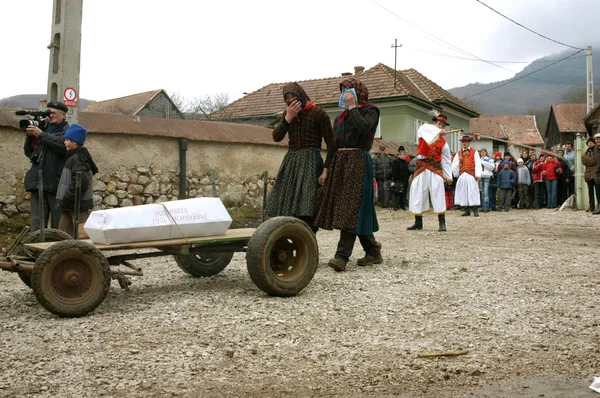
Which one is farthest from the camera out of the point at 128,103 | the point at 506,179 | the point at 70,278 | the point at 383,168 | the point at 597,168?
the point at 128,103

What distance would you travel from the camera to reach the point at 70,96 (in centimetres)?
876

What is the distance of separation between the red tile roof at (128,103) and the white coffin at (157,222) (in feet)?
133

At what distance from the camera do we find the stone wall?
9.08 m

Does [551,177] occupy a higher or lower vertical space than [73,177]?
higher

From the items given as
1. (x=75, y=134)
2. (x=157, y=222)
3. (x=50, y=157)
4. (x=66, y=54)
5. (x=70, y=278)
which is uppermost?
(x=66, y=54)

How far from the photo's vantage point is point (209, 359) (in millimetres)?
3512

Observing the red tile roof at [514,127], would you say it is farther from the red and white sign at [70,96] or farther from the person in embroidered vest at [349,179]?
the person in embroidered vest at [349,179]

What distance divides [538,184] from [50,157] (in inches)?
583

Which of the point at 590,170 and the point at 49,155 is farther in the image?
the point at 590,170

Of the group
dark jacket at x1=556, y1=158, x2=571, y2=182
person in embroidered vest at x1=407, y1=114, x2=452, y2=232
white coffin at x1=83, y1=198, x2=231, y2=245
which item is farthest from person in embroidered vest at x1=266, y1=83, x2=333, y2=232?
dark jacket at x1=556, y1=158, x2=571, y2=182

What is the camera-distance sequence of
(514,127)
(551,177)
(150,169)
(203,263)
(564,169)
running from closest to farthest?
1. (203,263)
2. (150,169)
3. (551,177)
4. (564,169)
5. (514,127)

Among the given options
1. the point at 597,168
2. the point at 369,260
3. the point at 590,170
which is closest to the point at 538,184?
the point at 590,170

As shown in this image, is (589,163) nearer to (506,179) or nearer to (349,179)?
(506,179)

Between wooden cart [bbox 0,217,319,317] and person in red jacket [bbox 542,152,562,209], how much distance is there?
45.8ft
